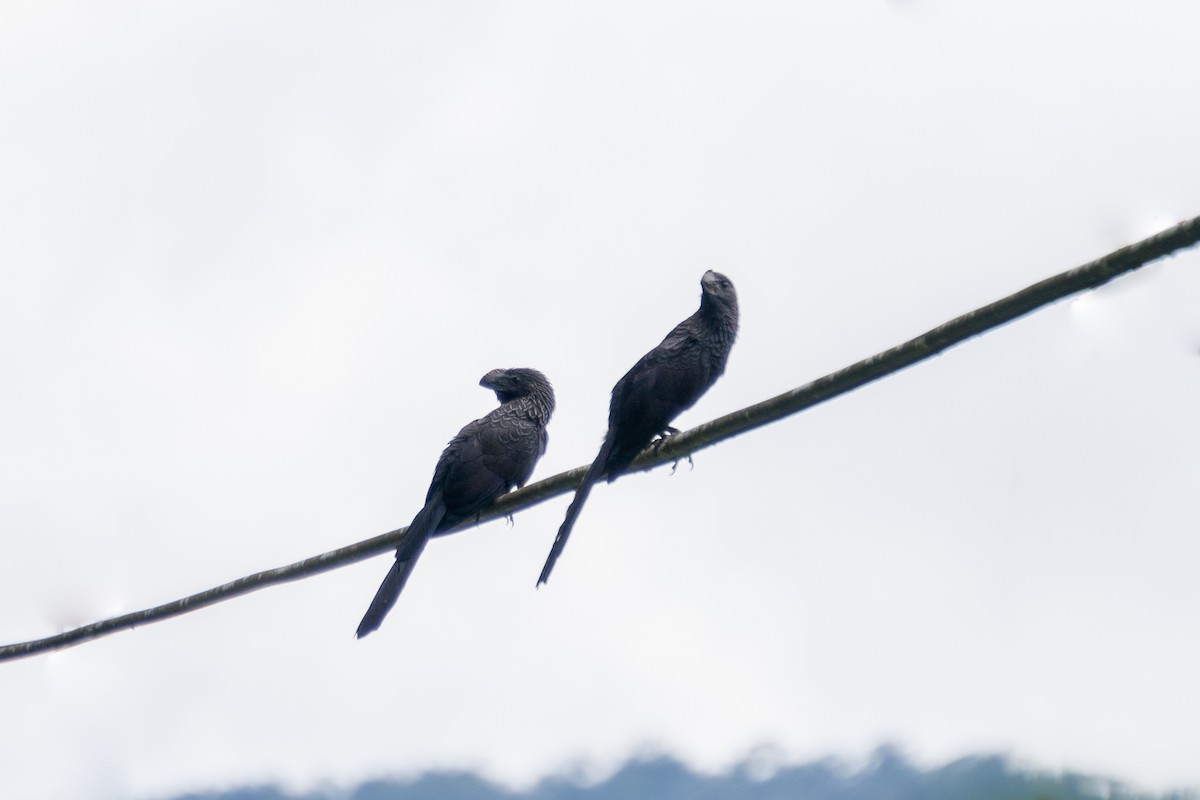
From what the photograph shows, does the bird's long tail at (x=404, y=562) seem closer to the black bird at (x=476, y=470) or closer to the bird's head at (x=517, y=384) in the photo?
the black bird at (x=476, y=470)

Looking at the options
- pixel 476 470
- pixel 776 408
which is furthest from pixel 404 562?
pixel 776 408

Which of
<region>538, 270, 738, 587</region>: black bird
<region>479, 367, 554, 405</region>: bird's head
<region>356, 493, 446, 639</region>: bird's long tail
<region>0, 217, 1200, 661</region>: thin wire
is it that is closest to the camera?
<region>0, 217, 1200, 661</region>: thin wire

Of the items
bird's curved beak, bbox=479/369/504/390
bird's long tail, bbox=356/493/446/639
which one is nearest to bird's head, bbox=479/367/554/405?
bird's curved beak, bbox=479/369/504/390

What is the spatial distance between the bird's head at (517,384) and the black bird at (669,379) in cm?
121

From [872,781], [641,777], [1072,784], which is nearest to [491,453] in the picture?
[872,781]

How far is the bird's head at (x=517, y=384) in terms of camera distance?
6.71m

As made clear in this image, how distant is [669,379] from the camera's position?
5.38 m

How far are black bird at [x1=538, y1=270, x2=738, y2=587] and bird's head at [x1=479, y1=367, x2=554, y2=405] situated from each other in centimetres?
121

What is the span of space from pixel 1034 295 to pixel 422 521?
345cm

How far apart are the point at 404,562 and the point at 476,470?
748mm

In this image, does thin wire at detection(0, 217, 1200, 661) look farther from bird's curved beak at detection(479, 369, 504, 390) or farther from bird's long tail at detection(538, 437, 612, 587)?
bird's curved beak at detection(479, 369, 504, 390)

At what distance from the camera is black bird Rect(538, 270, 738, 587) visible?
5090 millimetres

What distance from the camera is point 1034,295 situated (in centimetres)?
258

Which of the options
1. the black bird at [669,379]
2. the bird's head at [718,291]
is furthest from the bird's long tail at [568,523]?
the bird's head at [718,291]
